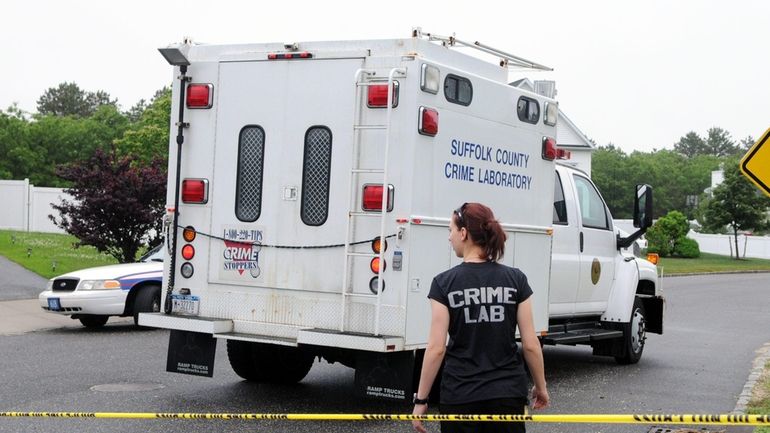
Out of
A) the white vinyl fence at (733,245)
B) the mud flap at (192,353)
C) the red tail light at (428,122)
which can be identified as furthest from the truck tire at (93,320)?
the white vinyl fence at (733,245)

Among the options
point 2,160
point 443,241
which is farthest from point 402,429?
point 2,160

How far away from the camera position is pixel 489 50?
9.41 metres

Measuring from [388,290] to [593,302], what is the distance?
4499mm

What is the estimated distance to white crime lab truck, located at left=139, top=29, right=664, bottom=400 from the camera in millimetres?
8281

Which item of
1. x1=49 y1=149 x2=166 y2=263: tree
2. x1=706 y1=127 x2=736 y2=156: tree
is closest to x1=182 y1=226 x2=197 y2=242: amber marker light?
x1=49 y1=149 x2=166 y2=263: tree

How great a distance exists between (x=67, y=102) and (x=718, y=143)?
318 ft

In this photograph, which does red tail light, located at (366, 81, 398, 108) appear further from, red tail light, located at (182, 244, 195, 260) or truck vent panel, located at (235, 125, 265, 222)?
red tail light, located at (182, 244, 195, 260)

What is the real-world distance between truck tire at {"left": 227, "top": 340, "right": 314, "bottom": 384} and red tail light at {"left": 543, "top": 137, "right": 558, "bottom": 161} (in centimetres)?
298

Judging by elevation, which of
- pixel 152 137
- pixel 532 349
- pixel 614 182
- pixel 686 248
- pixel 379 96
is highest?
pixel 614 182

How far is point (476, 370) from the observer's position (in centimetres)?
475

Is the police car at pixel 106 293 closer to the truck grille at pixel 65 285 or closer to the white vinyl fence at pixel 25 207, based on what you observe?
the truck grille at pixel 65 285

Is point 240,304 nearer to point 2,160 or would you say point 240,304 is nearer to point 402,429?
point 402,429

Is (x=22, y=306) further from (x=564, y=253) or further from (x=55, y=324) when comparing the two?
(x=564, y=253)

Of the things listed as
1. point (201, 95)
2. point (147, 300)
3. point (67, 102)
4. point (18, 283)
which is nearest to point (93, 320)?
point (147, 300)
